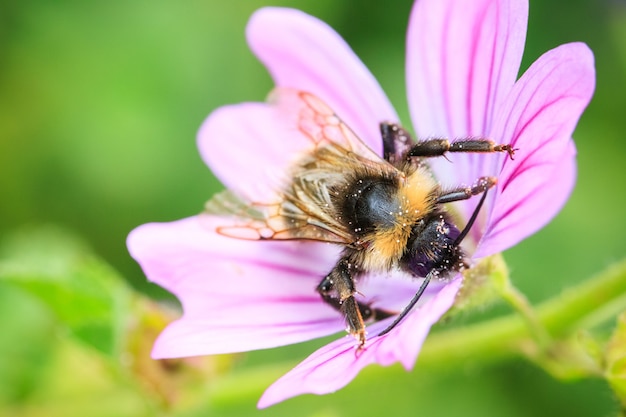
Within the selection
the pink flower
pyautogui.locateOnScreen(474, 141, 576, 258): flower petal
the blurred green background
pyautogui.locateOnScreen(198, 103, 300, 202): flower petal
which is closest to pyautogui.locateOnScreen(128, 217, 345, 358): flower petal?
the pink flower

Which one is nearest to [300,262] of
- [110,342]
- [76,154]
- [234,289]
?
[234,289]

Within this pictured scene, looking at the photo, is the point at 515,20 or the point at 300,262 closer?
the point at 515,20

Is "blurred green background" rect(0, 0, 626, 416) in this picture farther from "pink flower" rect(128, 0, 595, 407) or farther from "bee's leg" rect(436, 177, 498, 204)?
"bee's leg" rect(436, 177, 498, 204)

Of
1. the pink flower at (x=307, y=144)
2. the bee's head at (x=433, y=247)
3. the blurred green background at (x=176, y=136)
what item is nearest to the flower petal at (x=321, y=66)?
the pink flower at (x=307, y=144)

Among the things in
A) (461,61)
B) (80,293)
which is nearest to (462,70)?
(461,61)

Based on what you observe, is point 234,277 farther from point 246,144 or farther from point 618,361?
point 618,361

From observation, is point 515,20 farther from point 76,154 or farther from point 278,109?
point 76,154
